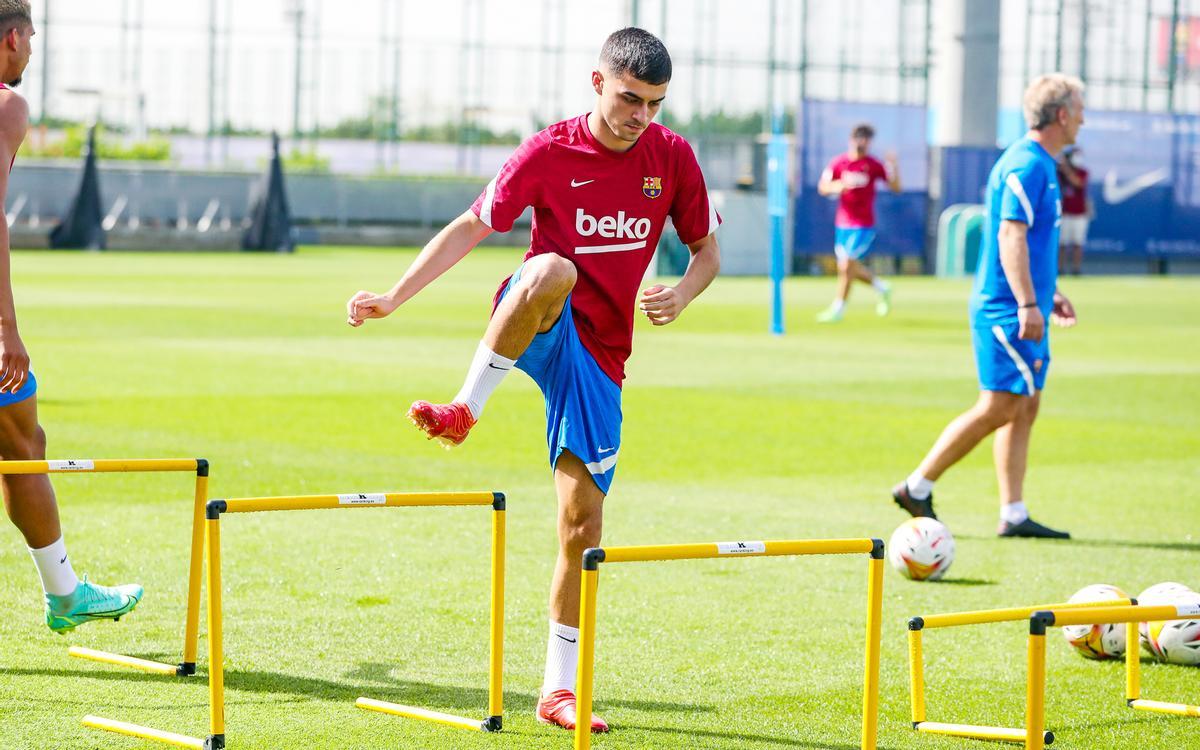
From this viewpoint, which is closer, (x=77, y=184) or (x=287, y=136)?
(x=77, y=184)

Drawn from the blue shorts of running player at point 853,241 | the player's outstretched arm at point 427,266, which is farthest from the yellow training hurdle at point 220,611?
the blue shorts of running player at point 853,241

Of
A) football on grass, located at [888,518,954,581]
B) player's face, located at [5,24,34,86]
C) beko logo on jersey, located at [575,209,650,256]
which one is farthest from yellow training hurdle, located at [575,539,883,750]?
football on grass, located at [888,518,954,581]

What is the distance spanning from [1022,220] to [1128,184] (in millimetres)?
33987

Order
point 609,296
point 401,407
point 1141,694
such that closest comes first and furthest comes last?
point 609,296, point 1141,694, point 401,407

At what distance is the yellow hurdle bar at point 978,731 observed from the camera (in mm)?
5320

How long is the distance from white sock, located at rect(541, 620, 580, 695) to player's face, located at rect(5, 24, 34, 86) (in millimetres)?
2635

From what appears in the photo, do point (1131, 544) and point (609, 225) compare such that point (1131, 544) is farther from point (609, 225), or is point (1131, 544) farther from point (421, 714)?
point (421, 714)

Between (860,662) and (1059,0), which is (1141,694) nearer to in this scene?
(860,662)

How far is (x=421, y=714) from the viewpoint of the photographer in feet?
17.7

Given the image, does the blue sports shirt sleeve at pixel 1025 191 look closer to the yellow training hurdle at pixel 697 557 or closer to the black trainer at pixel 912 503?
the black trainer at pixel 912 503

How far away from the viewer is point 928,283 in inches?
1404

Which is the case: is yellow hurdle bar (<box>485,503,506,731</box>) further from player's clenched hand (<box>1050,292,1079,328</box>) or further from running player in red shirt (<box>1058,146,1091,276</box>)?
running player in red shirt (<box>1058,146,1091,276</box>)

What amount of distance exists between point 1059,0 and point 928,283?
940 inches

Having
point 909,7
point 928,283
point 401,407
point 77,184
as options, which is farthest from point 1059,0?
point 401,407
